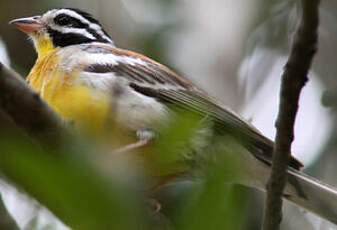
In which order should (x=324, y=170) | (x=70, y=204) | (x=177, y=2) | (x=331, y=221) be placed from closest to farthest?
(x=70, y=204)
(x=331, y=221)
(x=324, y=170)
(x=177, y=2)

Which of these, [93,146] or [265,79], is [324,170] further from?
[93,146]

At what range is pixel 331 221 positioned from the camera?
14.6 ft

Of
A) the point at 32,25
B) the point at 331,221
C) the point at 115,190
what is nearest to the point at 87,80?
the point at 32,25

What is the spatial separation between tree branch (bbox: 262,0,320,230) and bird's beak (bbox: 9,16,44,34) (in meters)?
3.74

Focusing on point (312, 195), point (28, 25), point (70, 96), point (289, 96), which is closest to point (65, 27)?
point (28, 25)

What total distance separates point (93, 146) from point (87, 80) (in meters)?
2.59

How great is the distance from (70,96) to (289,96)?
2408 mm

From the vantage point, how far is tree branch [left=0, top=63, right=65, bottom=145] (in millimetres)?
2939

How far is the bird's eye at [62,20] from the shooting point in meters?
6.32

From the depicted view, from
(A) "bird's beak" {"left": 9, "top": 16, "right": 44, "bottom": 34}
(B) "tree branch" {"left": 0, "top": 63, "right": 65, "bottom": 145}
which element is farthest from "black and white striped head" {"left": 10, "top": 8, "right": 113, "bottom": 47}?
(B) "tree branch" {"left": 0, "top": 63, "right": 65, "bottom": 145}

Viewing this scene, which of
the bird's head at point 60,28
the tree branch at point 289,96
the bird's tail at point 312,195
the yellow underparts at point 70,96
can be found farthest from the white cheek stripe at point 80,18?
the tree branch at point 289,96

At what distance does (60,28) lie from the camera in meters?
6.34

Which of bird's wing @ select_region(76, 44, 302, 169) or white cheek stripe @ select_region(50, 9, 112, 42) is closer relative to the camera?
bird's wing @ select_region(76, 44, 302, 169)

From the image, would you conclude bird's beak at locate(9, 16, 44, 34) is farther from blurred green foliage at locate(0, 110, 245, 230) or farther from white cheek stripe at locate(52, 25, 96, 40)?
blurred green foliage at locate(0, 110, 245, 230)
